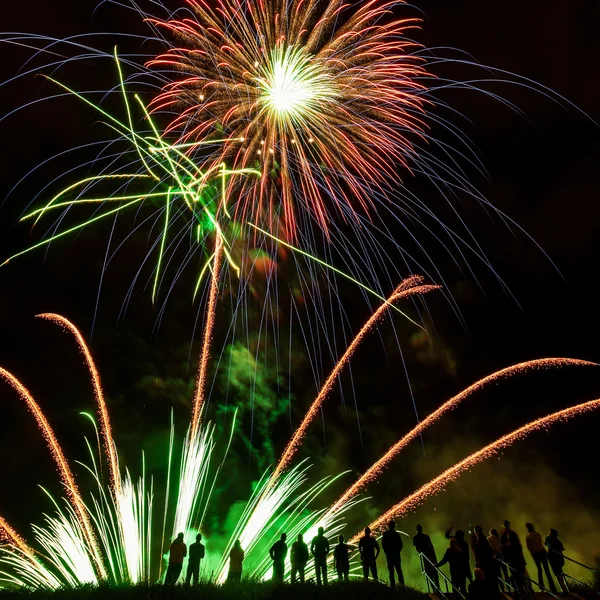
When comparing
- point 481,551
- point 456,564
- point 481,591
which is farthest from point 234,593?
point 481,591

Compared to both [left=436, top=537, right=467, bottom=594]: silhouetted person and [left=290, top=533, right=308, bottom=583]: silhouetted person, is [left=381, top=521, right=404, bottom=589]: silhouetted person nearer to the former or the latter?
[left=436, top=537, right=467, bottom=594]: silhouetted person

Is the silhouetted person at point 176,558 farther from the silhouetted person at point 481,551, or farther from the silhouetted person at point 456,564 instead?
the silhouetted person at point 481,551

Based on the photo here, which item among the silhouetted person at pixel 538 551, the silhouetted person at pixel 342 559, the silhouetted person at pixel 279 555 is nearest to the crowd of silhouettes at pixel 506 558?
the silhouetted person at pixel 538 551

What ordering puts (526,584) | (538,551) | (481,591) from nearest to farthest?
(481,591) < (526,584) < (538,551)

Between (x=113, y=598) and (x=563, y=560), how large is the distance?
1032 centimetres

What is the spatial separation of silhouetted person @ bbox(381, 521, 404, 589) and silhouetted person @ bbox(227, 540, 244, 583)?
3679mm

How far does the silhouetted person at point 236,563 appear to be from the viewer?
47.1ft

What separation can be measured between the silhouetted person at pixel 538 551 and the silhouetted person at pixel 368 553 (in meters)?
3.54

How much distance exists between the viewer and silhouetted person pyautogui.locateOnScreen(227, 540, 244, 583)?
1434cm

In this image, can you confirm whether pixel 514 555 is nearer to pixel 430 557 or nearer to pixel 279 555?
pixel 430 557

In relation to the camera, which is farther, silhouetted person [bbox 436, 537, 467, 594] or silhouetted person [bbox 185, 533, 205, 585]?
silhouetted person [bbox 185, 533, 205, 585]

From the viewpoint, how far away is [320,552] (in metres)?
14.4

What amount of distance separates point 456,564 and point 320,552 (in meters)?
3.43

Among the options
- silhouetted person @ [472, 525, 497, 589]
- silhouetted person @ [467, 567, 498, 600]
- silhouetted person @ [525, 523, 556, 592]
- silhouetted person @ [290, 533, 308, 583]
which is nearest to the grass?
silhouetted person @ [290, 533, 308, 583]
